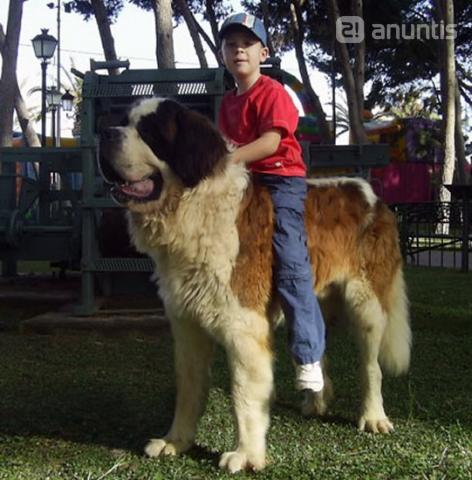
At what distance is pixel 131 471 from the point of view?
3.70 meters

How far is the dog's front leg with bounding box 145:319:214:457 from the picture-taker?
402 centimetres

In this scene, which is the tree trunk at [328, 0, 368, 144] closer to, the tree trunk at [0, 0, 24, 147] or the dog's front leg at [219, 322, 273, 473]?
the tree trunk at [0, 0, 24, 147]

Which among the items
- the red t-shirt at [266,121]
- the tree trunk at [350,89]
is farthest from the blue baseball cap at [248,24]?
the tree trunk at [350,89]

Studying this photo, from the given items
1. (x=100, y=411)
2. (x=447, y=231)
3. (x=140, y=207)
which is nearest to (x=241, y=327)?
(x=140, y=207)

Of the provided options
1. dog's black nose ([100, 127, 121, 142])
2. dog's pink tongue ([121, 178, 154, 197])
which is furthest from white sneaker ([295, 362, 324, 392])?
dog's black nose ([100, 127, 121, 142])

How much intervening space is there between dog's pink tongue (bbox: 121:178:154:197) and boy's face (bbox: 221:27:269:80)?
0.78 metres

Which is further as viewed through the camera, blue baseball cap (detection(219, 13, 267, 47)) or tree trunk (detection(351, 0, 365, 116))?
tree trunk (detection(351, 0, 365, 116))

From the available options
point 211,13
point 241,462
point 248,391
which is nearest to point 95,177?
point 248,391

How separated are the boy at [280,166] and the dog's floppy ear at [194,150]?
17 cm

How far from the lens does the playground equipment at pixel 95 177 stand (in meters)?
7.81

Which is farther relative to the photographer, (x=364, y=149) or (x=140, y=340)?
(x=364, y=149)

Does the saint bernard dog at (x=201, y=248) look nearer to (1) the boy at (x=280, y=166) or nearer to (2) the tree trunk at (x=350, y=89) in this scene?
→ (1) the boy at (x=280, y=166)

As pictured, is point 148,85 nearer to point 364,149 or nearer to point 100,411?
point 364,149

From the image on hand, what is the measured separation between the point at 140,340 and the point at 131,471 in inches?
140
